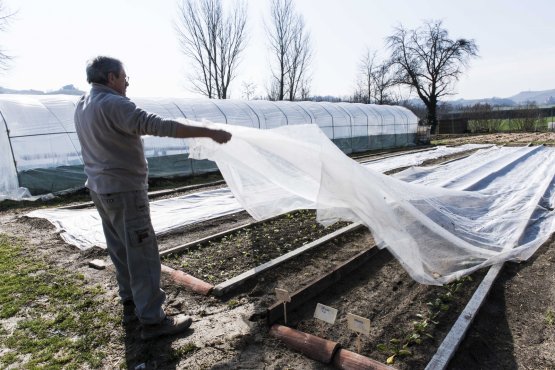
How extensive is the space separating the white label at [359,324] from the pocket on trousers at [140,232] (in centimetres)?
147

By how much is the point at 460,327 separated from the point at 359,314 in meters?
0.71

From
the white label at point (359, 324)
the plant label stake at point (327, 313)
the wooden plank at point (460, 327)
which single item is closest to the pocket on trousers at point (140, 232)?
the plant label stake at point (327, 313)

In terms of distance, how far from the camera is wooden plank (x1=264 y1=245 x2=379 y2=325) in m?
2.72

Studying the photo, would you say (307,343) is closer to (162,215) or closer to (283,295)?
(283,295)

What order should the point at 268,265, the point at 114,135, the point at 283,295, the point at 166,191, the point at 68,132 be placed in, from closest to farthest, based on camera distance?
the point at 114,135
the point at 283,295
the point at 268,265
the point at 166,191
the point at 68,132

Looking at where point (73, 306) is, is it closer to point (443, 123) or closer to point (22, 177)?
point (22, 177)

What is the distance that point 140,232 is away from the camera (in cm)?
248

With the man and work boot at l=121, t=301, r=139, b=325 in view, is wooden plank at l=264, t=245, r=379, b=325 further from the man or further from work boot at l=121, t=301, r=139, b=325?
work boot at l=121, t=301, r=139, b=325

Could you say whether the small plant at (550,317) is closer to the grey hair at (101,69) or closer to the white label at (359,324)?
the white label at (359,324)

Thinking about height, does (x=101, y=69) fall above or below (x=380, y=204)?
above

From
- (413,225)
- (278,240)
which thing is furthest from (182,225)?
(413,225)

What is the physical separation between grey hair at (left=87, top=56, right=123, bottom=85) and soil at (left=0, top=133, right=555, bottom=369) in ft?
6.05

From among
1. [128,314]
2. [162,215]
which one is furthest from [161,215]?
[128,314]

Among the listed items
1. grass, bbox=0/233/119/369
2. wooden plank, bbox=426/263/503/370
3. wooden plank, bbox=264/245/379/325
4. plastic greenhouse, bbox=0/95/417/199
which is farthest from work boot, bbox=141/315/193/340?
plastic greenhouse, bbox=0/95/417/199
